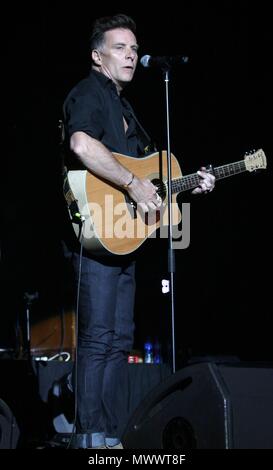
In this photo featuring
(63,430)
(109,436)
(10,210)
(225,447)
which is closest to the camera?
(225,447)

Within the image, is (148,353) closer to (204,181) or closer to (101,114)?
(204,181)

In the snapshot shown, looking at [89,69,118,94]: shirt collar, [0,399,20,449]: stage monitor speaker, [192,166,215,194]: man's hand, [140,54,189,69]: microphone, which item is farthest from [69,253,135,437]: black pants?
[140,54,189,69]: microphone

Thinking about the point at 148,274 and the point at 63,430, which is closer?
the point at 63,430

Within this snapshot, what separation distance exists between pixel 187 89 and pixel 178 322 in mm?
2099

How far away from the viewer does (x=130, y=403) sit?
3701 mm

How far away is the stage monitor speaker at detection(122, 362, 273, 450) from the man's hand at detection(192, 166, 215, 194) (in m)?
1.30

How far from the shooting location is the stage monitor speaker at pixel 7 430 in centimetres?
265

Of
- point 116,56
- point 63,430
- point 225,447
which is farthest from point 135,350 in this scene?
point 225,447

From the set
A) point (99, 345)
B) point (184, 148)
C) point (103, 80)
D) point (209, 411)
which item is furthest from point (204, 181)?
point (184, 148)

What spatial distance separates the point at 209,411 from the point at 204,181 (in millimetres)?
1583

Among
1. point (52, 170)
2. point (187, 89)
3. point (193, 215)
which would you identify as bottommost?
point (193, 215)

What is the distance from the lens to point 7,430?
2.67 m

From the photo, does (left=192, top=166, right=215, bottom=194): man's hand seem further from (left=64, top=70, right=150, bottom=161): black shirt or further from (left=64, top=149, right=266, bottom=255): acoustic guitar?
(left=64, top=70, right=150, bottom=161): black shirt

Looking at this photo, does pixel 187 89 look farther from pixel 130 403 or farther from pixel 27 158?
pixel 130 403
